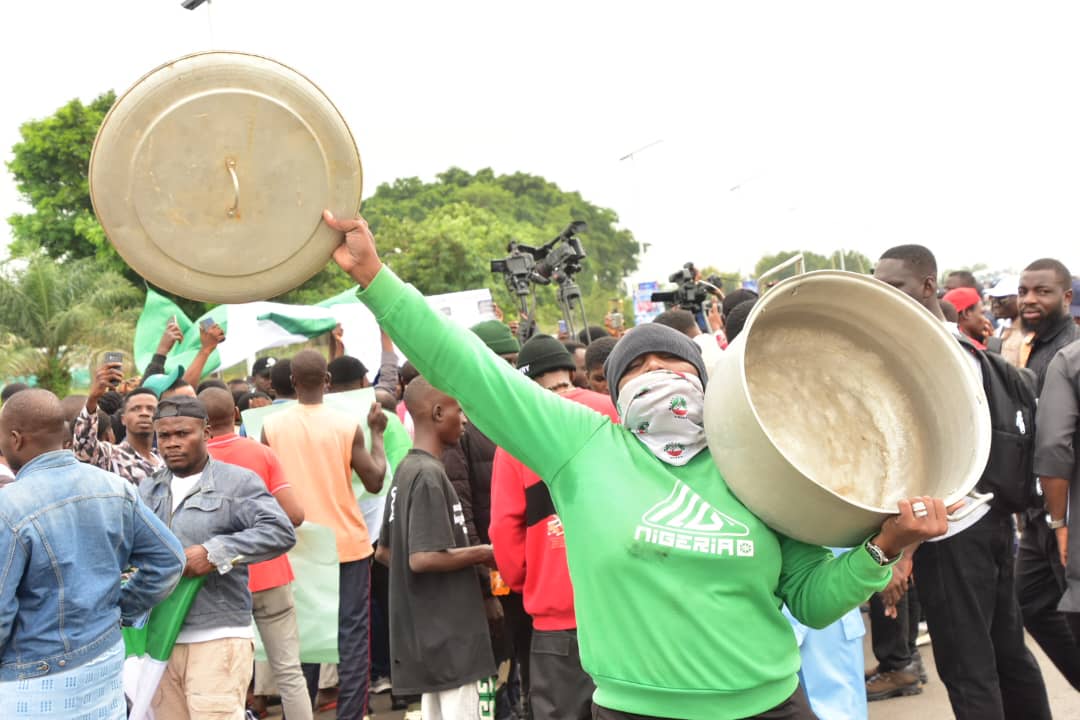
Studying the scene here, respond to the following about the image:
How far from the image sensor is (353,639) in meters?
6.29

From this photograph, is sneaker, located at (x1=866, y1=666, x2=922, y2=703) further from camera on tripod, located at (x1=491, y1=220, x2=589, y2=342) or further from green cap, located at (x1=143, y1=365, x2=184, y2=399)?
green cap, located at (x1=143, y1=365, x2=184, y2=399)

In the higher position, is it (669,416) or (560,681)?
(669,416)

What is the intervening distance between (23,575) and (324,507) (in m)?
2.57

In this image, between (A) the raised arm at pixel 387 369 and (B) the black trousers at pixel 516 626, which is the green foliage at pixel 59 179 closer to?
(A) the raised arm at pixel 387 369

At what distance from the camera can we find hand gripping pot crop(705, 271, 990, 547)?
2543 millimetres

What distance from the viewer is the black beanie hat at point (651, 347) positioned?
2.96 meters

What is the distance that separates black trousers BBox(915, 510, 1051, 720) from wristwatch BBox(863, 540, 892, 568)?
220 centimetres

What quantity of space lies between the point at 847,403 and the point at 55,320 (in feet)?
83.8

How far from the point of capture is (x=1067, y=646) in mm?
4949

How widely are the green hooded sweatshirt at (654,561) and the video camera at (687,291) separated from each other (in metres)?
6.70

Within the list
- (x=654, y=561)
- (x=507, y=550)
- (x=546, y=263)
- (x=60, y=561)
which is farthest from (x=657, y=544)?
(x=546, y=263)

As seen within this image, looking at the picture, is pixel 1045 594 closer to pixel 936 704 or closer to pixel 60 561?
pixel 936 704

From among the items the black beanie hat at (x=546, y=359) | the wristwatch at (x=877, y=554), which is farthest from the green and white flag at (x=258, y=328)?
the wristwatch at (x=877, y=554)

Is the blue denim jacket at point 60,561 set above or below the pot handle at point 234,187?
below
